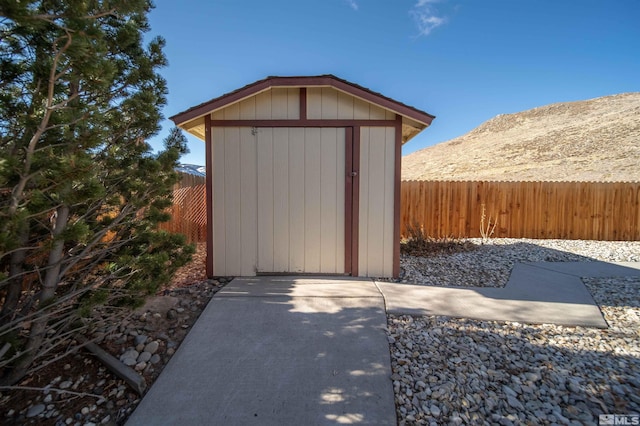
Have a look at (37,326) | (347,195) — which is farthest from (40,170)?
(347,195)

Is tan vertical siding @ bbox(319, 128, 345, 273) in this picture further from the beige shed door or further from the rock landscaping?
the rock landscaping

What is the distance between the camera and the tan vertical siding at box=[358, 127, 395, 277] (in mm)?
4219

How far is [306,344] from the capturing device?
2.56m

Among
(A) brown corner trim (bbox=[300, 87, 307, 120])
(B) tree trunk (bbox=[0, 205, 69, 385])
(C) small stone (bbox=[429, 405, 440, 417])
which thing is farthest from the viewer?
(A) brown corner trim (bbox=[300, 87, 307, 120])

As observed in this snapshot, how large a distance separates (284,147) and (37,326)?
10.5 feet

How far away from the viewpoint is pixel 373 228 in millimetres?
4277

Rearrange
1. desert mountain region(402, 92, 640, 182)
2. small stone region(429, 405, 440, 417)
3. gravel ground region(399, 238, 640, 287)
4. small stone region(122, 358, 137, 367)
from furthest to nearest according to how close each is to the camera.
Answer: desert mountain region(402, 92, 640, 182)
gravel ground region(399, 238, 640, 287)
small stone region(122, 358, 137, 367)
small stone region(429, 405, 440, 417)

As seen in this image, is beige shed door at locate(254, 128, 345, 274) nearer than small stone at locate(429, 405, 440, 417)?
No

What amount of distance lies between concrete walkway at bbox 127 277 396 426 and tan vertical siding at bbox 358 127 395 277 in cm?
96

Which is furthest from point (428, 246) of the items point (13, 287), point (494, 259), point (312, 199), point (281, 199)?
point (13, 287)

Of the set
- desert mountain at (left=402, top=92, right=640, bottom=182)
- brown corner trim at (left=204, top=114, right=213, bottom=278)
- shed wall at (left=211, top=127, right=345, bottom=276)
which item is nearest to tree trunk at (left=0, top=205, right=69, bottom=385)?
brown corner trim at (left=204, top=114, right=213, bottom=278)

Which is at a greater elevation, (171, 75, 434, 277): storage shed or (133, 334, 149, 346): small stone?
(171, 75, 434, 277): storage shed

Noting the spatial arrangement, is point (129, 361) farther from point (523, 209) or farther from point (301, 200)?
point (523, 209)

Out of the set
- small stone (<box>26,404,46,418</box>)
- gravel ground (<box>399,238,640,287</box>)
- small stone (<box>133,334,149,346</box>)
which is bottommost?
small stone (<box>26,404,46,418</box>)
